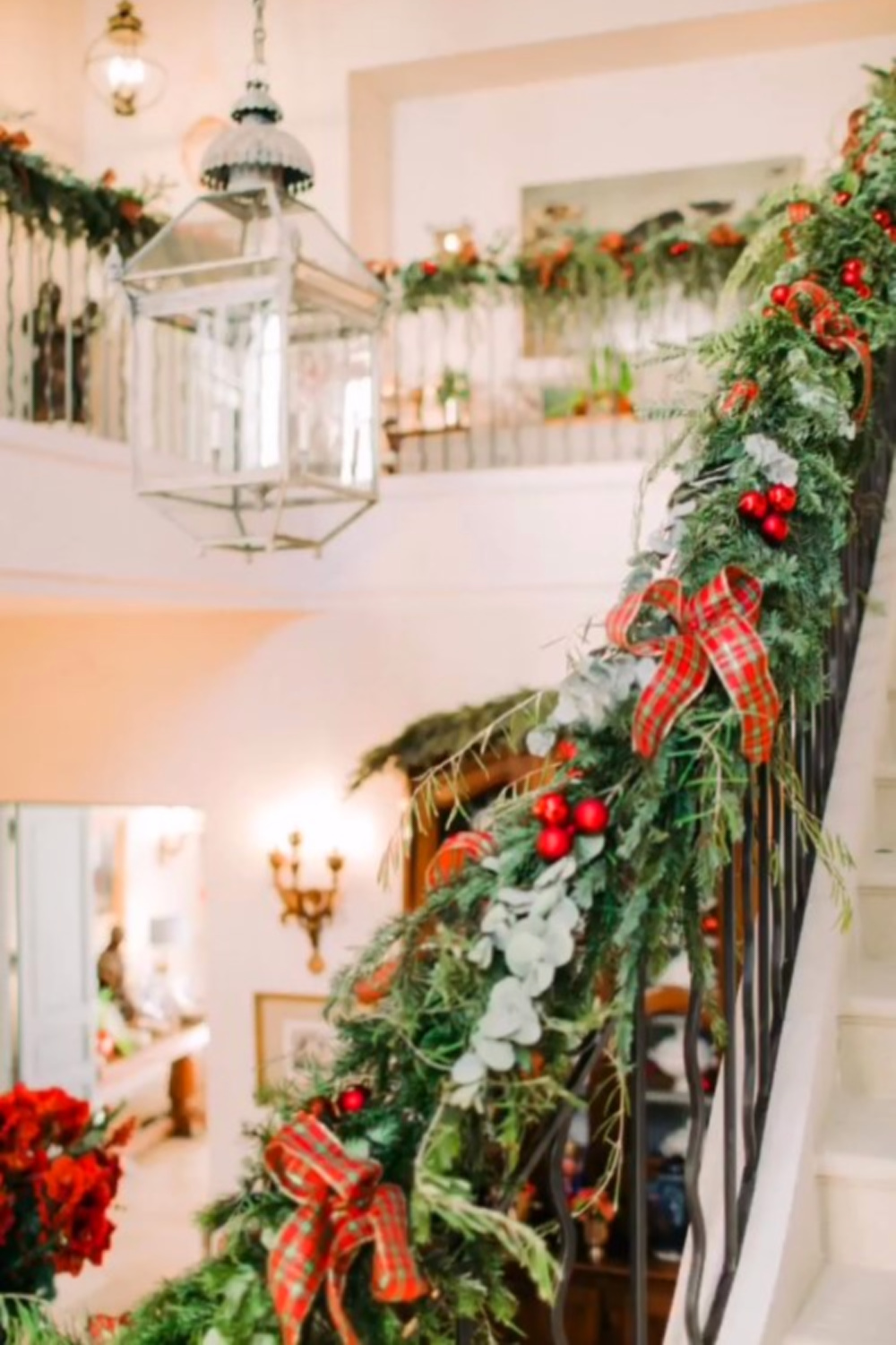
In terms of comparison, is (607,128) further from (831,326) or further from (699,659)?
(699,659)

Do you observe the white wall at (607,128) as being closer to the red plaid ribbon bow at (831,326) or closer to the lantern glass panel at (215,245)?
the lantern glass panel at (215,245)

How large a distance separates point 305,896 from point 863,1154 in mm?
4754

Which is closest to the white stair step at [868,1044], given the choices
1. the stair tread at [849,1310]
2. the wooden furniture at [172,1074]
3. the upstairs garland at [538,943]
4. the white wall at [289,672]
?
the stair tread at [849,1310]

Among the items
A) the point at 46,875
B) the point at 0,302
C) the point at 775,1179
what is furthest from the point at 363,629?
the point at 775,1179

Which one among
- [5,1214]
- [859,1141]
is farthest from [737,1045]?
Answer: [5,1214]

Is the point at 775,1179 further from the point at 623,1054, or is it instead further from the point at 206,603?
the point at 206,603

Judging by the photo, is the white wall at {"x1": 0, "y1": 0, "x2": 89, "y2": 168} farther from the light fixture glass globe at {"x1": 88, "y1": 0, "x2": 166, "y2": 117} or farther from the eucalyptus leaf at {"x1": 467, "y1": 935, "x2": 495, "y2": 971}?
the eucalyptus leaf at {"x1": 467, "y1": 935, "x2": 495, "y2": 971}

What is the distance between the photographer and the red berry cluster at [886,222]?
263cm

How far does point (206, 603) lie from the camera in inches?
239

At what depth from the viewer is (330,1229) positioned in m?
1.25

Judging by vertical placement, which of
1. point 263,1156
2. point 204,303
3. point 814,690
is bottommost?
point 263,1156

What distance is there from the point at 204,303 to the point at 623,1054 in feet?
7.60

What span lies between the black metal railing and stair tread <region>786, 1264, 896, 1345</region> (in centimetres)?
13

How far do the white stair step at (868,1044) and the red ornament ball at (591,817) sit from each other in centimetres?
93
